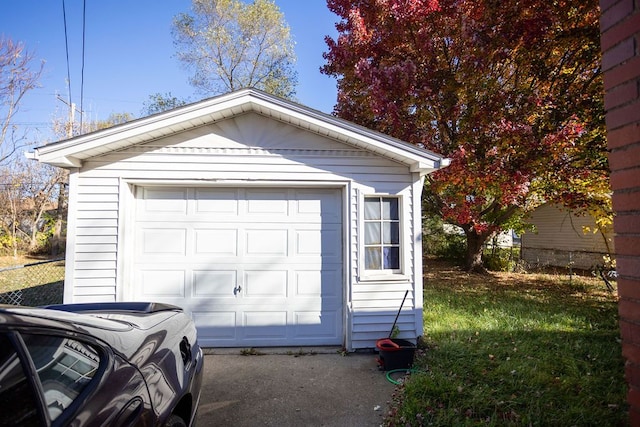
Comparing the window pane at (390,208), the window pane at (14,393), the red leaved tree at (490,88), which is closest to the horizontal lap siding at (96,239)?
the window pane at (390,208)

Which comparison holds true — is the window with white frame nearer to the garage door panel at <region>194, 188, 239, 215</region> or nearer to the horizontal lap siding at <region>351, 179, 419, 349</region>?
the horizontal lap siding at <region>351, 179, 419, 349</region>

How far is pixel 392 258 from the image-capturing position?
203 inches

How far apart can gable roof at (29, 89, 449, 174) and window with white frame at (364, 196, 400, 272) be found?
2.19ft

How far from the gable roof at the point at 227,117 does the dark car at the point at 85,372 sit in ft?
10.6

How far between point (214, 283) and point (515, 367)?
400 cm

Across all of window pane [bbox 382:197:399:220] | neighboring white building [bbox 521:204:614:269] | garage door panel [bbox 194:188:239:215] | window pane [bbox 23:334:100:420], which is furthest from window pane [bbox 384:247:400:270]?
neighboring white building [bbox 521:204:614:269]

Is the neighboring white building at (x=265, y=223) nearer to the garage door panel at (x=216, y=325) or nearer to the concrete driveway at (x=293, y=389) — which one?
the garage door panel at (x=216, y=325)

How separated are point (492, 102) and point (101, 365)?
858 cm

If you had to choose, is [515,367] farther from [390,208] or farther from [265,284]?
[265,284]

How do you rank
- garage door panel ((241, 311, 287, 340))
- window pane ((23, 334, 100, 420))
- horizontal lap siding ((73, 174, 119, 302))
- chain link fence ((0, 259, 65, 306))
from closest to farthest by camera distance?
window pane ((23, 334, 100, 420))
horizontal lap siding ((73, 174, 119, 302))
garage door panel ((241, 311, 287, 340))
chain link fence ((0, 259, 65, 306))

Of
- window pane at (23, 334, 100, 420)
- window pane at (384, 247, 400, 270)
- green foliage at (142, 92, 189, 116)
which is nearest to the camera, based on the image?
window pane at (23, 334, 100, 420)

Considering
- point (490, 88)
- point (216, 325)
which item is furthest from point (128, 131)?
point (490, 88)

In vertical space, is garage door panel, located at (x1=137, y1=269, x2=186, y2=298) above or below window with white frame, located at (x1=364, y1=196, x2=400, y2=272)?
below

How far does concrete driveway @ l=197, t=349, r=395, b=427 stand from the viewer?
3279 millimetres
